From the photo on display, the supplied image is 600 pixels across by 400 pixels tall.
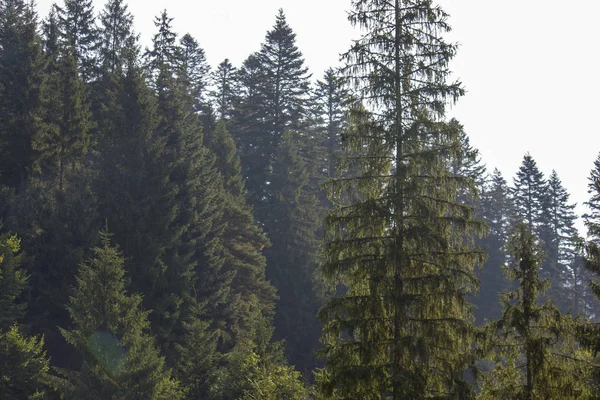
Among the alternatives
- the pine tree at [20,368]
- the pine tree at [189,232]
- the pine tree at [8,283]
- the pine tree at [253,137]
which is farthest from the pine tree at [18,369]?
the pine tree at [253,137]

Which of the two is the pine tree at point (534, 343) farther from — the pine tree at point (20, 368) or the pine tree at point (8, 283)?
the pine tree at point (8, 283)

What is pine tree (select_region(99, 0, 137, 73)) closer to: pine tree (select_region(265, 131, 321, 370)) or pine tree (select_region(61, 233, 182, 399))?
pine tree (select_region(265, 131, 321, 370))

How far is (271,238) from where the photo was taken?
1790 inches

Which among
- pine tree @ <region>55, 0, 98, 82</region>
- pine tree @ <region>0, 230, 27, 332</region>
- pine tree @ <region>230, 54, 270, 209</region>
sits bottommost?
pine tree @ <region>0, 230, 27, 332</region>

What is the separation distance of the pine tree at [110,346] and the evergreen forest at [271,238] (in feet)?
0.24

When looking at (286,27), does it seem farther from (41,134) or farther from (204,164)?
(41,134)

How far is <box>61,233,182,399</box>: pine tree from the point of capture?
805 inches

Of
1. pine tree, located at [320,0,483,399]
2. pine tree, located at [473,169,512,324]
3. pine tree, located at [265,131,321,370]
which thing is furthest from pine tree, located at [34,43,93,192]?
pine tree, located at [473,169,512,324]

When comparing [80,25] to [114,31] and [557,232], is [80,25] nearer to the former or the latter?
[114,31]

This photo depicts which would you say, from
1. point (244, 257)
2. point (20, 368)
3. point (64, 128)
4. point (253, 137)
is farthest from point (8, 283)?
point (253, 137)

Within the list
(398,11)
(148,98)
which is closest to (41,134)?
(148,98)

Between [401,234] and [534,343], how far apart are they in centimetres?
400

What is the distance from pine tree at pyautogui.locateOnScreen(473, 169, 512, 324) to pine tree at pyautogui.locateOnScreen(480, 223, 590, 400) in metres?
45.3

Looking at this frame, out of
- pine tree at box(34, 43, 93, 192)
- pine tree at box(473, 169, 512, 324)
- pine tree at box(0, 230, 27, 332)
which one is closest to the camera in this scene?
pine tree at box(0, 230, 27, 332)
